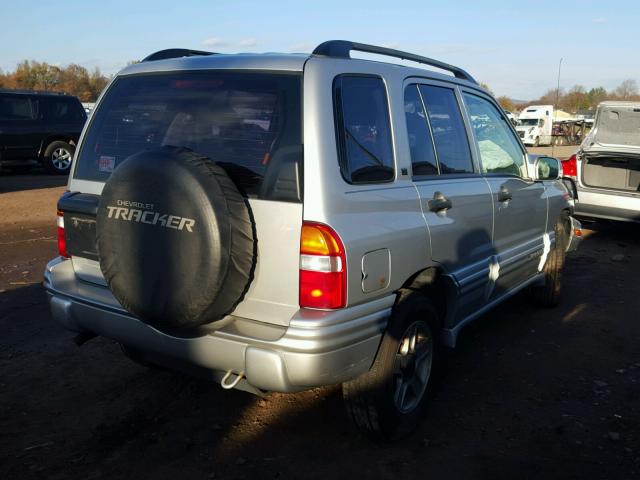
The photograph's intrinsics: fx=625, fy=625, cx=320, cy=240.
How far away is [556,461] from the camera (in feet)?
10.3

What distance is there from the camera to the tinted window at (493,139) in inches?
167

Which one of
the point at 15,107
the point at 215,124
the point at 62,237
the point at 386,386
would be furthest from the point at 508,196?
the point at 15,107

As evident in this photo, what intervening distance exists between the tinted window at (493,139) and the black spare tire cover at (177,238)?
2.11 metres

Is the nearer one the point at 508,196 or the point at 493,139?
the point at 508,196

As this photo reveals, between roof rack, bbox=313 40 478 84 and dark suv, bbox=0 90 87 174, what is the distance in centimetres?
1350

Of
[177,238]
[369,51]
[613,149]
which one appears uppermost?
[369,51]

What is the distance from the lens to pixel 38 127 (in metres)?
15.4

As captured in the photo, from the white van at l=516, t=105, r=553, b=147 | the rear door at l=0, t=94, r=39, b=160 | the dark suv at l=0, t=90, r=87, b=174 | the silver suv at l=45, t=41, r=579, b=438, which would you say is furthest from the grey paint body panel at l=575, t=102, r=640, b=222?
the white van at l=516, t=105, r=553, b=147

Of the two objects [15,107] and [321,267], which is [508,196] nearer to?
[321,267]

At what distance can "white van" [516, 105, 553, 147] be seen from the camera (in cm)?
3891

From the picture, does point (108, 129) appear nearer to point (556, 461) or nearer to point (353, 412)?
point (353, 412)

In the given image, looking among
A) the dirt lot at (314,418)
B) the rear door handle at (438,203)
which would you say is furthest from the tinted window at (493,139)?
the dirt lot at (314,418)

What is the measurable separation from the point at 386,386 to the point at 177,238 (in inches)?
49.7

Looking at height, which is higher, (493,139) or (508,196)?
(493,139)
